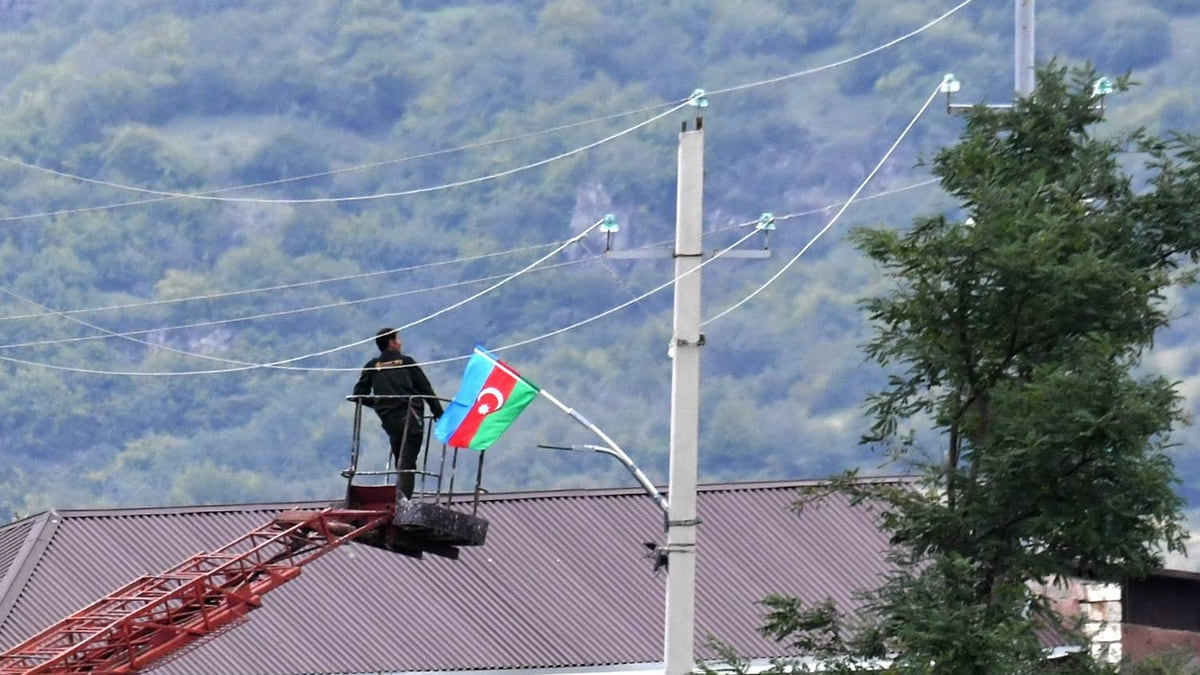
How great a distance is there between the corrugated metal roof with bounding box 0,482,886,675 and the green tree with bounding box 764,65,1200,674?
1354cm

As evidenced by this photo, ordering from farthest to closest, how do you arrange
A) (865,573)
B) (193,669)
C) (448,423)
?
(865,573)
(193,669)
(448,423)

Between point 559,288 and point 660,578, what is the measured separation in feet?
514

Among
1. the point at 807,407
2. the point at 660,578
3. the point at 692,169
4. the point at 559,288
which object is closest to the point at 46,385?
the point at 559,288

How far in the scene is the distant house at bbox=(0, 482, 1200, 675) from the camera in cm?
3127

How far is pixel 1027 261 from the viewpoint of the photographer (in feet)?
55.8

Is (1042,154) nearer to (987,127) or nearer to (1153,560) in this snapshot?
(987,127)

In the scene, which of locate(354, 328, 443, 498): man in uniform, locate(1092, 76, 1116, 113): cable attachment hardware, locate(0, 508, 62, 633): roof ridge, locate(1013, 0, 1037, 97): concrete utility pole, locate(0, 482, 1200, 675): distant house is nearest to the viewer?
locate(1092, 76, 1116, 113): cable attachment hardware

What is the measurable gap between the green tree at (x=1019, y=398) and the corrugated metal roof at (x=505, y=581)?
1354cm

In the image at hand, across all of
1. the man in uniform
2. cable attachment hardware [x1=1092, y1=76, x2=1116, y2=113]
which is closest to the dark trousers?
the man in uniform

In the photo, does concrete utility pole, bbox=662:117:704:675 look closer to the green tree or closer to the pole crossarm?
the green tree

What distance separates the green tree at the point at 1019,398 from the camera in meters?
16.7

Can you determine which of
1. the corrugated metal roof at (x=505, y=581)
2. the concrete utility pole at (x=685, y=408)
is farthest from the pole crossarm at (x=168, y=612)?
the corrugated metal roof at (x=505, y=581)

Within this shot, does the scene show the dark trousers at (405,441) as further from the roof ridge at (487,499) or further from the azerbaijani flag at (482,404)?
the roof ridge at (487,499)

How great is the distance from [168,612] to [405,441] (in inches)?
113
